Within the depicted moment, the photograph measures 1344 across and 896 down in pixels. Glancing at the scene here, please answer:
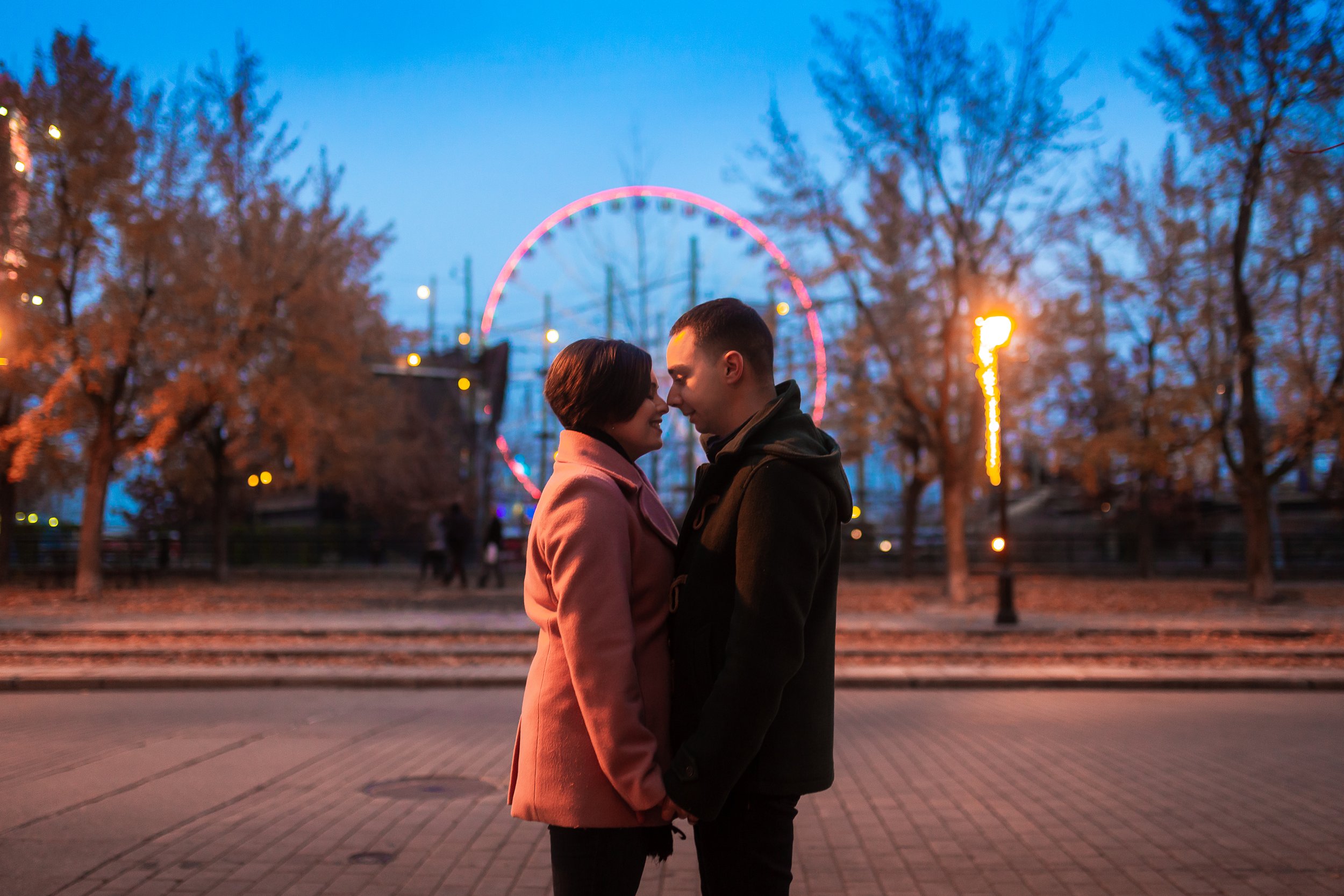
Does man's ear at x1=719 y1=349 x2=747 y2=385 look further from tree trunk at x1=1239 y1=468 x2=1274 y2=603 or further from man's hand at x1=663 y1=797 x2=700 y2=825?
tree trunk at x1=1239 y1=468 x2=1274 y2=603

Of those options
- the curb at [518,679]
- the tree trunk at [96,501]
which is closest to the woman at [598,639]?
the curb at [518,679]

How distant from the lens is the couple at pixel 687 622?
2.33 metres

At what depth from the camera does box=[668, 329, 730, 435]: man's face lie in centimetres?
264

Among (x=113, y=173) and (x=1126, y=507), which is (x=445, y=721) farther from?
(x=1126, y=507)

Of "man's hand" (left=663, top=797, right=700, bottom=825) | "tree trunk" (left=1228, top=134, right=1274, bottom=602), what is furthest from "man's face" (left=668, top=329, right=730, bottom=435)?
"tree trunk" (left=1228, top=134, right=1274, bottom=602)

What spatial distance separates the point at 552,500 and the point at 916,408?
21.3 m

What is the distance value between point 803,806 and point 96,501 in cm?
2114

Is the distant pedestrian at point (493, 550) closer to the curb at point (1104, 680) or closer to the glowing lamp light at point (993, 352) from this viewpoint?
the glowing lamp light at point (993, 352)

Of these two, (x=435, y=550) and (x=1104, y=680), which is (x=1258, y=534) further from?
(x=435, y=550)

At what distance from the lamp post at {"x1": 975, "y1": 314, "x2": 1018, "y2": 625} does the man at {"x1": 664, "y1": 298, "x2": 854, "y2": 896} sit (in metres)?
13.6

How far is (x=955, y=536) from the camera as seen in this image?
23.2 meters

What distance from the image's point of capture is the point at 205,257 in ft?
78.5

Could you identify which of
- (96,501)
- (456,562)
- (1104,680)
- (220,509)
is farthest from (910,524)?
(96,501)

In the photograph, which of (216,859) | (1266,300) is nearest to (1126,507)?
(1266,300)
